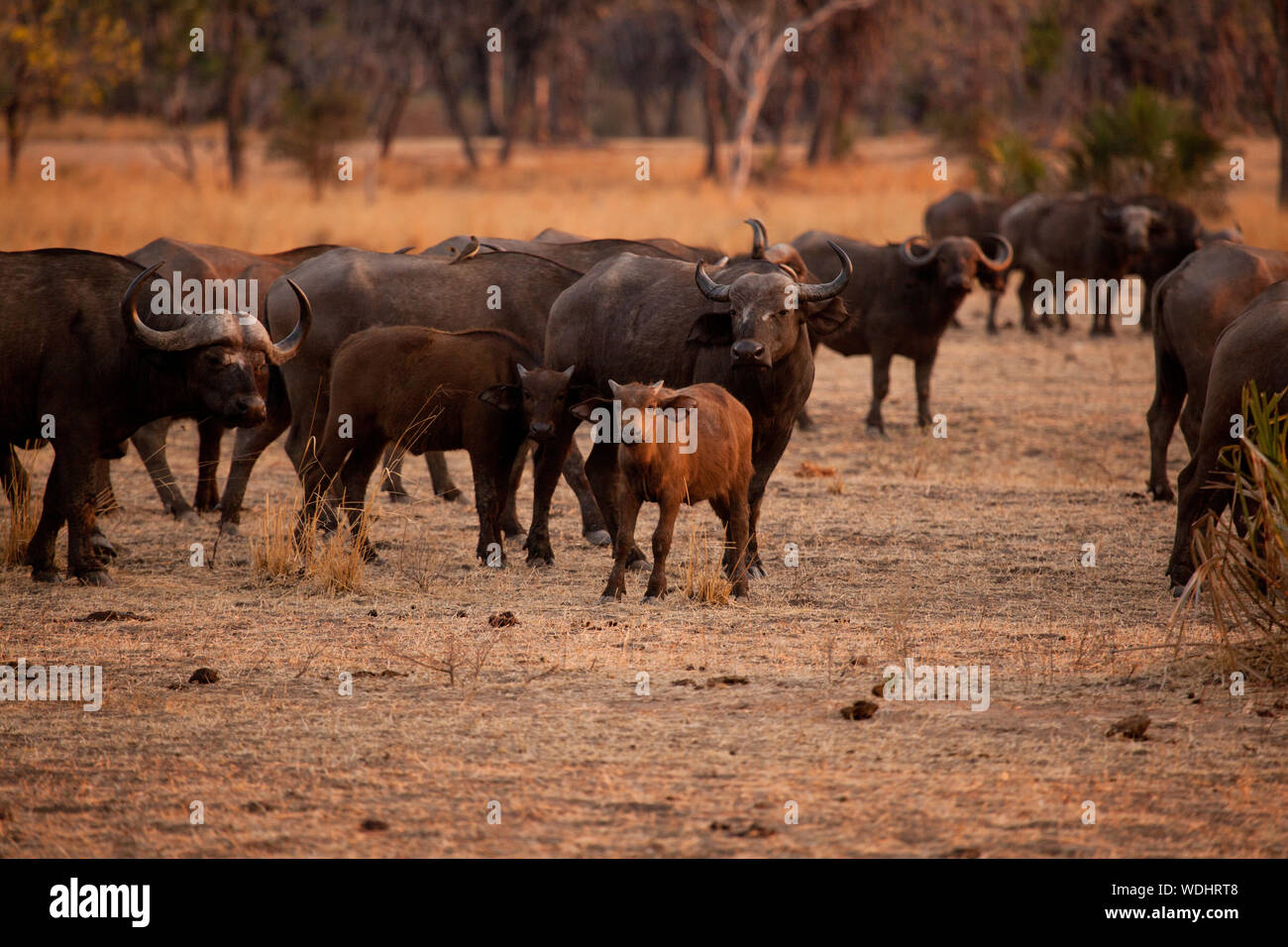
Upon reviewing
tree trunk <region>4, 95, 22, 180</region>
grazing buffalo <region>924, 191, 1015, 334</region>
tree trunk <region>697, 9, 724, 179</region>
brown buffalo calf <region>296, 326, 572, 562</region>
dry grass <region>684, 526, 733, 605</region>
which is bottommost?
dry grass <region>684, 526, 733, 605</region>

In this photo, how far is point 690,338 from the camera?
8109mm

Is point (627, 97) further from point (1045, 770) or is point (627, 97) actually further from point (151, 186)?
point (1045, 770)

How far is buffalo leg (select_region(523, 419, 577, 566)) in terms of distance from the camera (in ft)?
28.0

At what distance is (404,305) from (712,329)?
8.06 ft

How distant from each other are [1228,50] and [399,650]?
3886 centimetres

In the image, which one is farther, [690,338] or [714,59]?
[714,59]

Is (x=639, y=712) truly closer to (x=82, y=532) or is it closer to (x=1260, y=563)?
(x=1260, y=563)

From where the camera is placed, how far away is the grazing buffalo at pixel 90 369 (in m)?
7.85

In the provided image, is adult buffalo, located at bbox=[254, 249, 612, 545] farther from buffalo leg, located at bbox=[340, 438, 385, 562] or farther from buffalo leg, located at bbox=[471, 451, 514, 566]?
buffalo leg, located at bbox=[471, 451, 514, 566]

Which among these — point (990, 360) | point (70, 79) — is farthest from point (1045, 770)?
point (70, 79)

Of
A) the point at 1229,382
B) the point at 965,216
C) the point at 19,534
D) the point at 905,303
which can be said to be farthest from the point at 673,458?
the point at 965,216

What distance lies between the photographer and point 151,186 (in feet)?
110

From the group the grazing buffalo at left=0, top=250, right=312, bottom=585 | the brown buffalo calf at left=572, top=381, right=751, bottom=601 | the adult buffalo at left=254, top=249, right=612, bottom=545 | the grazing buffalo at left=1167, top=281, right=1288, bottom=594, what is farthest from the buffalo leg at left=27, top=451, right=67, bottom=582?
the grazing buffalo at left=1167, top=281, right=1288, bottom=594

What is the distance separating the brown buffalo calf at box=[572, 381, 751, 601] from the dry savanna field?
317 millimetres
